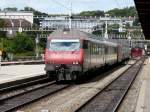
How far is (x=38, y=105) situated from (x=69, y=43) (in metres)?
10.2

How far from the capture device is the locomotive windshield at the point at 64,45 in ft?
87.8

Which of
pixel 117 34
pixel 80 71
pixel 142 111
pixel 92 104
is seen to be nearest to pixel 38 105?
pixel 92 104

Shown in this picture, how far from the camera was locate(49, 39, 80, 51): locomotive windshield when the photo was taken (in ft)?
87.8

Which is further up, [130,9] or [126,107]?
[130,9]

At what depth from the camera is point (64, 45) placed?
26938 mm

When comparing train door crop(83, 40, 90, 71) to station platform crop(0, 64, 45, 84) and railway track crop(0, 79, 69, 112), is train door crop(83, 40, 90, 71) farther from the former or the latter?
railway track crop(0, 79, 69, 112)

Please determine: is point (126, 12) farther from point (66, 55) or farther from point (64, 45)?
point (66, 55)

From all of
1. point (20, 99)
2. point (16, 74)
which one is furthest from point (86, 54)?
point (20, 99)

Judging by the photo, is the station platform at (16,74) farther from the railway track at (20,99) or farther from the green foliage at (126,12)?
the green foliage at (126,12)

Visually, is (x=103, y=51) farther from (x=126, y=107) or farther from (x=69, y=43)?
(x=126, y=107)

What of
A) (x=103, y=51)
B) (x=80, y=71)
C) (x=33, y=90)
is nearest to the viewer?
(x=33, y=90)

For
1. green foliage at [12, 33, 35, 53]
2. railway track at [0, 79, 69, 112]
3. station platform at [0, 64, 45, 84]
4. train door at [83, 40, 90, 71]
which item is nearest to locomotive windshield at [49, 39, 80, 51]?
train door at [83, 40, 90, 71]

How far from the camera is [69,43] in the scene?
88.3 feet

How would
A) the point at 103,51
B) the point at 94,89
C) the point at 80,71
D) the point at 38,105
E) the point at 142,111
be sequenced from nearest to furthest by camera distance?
the point at 142,111
the point at 38,105
the point at 94,89
the point at 80,71
the point at 103,51
